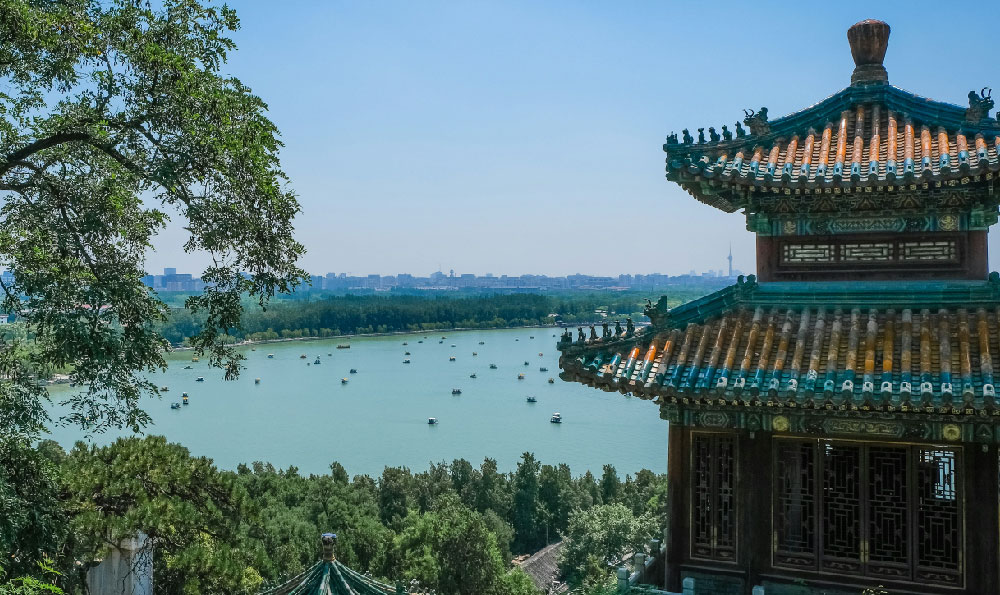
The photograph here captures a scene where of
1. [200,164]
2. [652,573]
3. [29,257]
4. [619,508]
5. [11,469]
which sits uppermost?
[200,164]

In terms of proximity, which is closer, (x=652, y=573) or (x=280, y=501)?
(x=652, y=573)

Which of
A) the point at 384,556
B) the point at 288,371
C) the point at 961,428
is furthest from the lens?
the point at 288,371

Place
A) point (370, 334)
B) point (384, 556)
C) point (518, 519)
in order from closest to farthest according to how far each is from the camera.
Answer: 1. point (384, 556)
2. point (518, 519)
3. point (370, 334)

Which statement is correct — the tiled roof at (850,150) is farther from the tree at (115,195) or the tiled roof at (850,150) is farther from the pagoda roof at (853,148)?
the tree at (115,195)

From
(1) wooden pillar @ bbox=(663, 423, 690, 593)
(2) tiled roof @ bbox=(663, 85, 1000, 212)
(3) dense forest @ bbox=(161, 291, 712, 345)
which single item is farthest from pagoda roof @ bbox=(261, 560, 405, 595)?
(3) dense forest @ bbox=(161, 291, 712, 345)

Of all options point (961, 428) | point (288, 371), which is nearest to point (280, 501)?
point (961, 428)

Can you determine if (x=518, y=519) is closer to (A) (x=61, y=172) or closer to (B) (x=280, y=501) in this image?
(B) (x=280, y=501)

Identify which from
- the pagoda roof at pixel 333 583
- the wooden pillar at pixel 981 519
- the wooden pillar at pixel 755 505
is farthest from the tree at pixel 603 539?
the wooden pillar at pixel 981 519

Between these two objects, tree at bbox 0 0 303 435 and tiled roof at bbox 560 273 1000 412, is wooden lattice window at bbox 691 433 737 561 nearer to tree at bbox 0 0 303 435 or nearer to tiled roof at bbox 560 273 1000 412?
tiled roof at bbox 560 273 1000 412

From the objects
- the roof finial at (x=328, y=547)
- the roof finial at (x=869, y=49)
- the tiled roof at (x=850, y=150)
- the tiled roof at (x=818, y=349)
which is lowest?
the roof finial at (x=328, y=547)
